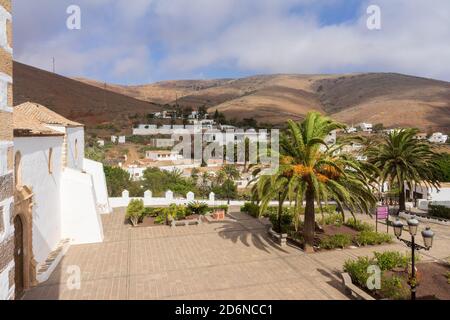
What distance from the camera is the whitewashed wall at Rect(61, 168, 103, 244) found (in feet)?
45.8

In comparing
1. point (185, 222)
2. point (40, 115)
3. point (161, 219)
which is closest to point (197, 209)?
point (185, 222)

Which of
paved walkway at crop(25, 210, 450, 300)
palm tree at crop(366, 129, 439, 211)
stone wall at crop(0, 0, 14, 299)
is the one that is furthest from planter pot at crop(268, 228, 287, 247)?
stone wall at crop(0, 0, 14, 299)

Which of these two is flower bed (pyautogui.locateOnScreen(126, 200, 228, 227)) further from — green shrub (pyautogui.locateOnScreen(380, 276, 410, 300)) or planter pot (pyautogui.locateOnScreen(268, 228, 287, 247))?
green shrub (pyautogui.locateOnScreen(380, 276, 410, 300))

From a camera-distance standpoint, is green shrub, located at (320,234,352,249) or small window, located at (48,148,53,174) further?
green shrub, located at (320,234,352,249)

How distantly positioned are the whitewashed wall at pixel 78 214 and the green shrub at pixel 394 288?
10521 mm

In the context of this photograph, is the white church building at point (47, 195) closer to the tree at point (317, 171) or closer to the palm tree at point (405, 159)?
the tree at point (317, 171)

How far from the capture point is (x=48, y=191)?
12.2 metres

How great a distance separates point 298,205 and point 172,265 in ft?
15.3

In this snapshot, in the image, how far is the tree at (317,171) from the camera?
11711 millimetres

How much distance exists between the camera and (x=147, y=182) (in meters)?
35.3

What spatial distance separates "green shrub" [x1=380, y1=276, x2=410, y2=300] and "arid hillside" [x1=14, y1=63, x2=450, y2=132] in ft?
218

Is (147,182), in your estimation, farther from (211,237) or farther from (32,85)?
(32,85)

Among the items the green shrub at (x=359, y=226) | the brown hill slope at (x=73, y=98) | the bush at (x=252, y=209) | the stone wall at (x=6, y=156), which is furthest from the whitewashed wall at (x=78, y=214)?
the brown hill slope at (x=73, y=98)

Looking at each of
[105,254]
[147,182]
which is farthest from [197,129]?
[105,254]
